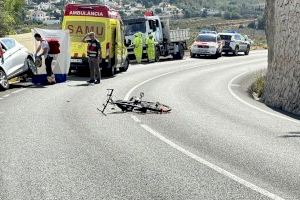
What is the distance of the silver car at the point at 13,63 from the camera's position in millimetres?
16584

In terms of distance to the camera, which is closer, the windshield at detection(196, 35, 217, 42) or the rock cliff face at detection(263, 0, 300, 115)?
the rock cliff face at detection(263, 0, 300, 115)

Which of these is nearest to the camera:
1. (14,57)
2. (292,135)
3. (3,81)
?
(292,135)

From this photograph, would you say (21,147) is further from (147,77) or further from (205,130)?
(147,77)

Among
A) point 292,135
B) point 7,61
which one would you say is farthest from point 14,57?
point 292,135

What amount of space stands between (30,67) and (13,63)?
3.42 feet

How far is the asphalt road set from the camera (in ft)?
20.5

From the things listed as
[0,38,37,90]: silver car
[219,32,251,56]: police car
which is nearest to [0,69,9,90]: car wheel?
[0,38,37,90]: silver car

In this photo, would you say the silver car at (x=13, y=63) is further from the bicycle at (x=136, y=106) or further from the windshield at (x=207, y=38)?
the windshield at (x=207, y=38)

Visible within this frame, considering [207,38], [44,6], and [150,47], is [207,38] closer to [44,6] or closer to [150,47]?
[150,47]

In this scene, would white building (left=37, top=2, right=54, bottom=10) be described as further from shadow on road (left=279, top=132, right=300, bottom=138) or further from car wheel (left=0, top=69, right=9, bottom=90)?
shadow on road (left=279, top=132, right=300, bottom=138)

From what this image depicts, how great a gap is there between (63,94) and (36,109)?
334 centimetres

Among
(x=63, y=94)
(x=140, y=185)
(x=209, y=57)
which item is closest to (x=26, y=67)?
(x=63, y=94)

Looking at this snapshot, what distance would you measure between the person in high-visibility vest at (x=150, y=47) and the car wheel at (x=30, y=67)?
12939mm

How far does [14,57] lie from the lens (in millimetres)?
17562
